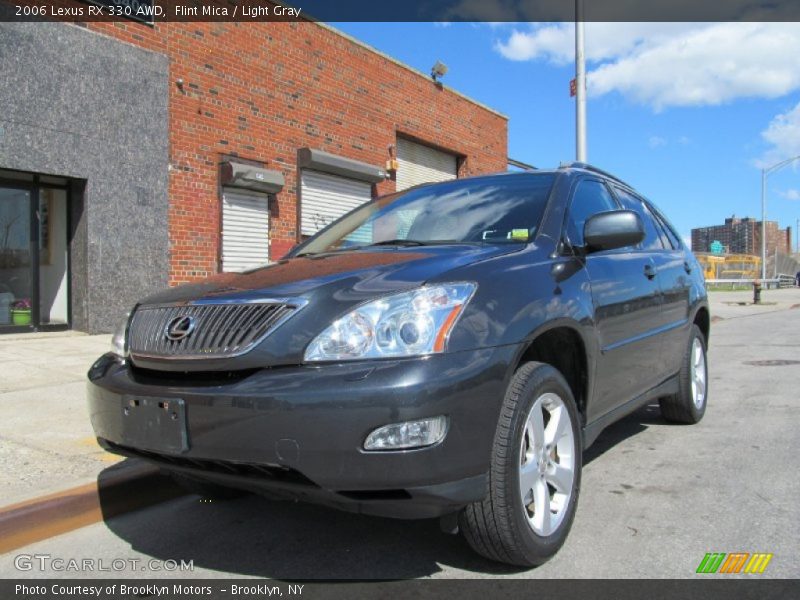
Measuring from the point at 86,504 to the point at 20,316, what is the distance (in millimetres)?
7218

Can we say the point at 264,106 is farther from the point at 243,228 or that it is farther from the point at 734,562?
the point at 734,562

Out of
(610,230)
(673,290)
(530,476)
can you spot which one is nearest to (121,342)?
(530,476)

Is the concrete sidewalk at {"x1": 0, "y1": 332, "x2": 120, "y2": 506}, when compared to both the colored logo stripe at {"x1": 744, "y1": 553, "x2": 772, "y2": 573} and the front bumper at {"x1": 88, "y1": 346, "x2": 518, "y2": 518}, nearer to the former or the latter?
the front bumper at {"x1": 88, "y1": 346, "x2": 518, "y2": 518}

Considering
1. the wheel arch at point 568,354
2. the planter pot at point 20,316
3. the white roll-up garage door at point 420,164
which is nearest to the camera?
the wheel arch at point 568,354

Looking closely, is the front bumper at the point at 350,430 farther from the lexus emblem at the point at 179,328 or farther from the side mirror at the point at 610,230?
the side mirror at the point at 610,230

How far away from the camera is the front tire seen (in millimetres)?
2510

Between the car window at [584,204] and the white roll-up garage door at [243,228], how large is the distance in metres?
7.79

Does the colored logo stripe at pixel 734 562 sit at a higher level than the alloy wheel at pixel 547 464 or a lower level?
lower

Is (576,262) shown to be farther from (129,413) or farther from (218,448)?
(129,413)

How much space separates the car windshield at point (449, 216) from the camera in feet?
11.3

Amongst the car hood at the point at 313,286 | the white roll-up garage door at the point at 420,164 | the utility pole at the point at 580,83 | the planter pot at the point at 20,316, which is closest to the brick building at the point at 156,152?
the planter pot at the point at 20,316

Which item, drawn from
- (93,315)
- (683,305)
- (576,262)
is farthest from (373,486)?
(93,315)

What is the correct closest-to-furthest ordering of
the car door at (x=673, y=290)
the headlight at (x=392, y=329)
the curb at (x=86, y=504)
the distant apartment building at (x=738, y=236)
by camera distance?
the headlight at (x=392, y=329)
the curb at (x=86, y=504)
the car door at (x=673, y=290)
the distant apartment building at (x=738, y=236)

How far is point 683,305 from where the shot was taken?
4922mm
